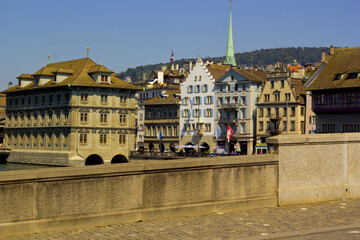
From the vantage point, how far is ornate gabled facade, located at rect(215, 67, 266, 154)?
4043 inches

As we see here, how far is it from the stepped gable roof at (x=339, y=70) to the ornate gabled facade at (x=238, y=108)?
64.0 feet

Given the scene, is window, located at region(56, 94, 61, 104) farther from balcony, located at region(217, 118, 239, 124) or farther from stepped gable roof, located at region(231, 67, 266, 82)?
stepped gable roof, located at region(231, 67, 266, 82)

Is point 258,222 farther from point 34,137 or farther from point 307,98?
point 34,137

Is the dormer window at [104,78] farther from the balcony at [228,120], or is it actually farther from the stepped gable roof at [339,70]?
the stepped gable roof at [339,70]

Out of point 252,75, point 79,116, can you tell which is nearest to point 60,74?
point 79,116

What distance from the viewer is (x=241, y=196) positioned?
14891mm

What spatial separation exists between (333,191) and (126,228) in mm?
6165

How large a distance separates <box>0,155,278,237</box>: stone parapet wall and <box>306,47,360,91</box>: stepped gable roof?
214 feet

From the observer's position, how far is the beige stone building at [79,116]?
9738 centimetres

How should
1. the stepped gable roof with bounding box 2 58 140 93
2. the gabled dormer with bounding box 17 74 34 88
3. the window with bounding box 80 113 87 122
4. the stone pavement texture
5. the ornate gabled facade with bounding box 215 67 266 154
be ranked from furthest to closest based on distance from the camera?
the gabled dormer with bounding box 17 74 34 88 < the ornate gabled facade with bounding box 215 67 266 154 < the stepped gable roof with bounding box 2 58 140 93 < the window with bounding box 80 113 87 122 < the stone pavement texture

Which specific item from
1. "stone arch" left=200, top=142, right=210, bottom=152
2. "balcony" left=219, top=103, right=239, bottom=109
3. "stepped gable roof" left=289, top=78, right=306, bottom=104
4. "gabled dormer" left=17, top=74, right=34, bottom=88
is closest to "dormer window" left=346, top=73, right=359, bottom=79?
"stepped gable roof" left=289, top=78, right=306, bottom=104

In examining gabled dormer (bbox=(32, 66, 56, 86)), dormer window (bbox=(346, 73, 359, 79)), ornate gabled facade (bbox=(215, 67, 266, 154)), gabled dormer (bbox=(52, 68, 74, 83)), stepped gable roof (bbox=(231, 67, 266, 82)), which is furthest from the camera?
gabled dormer (bbox=(32, 66, 56, 86))

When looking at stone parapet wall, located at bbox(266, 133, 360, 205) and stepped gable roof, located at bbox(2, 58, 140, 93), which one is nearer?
stone parapet wall, located at bbox(266, 133, 360, 205)

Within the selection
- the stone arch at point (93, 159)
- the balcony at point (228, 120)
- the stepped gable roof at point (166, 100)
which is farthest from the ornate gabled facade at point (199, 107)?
the stone arch at point (93, 159)
